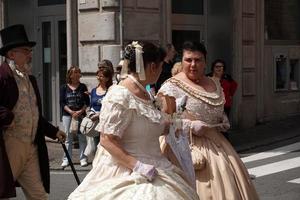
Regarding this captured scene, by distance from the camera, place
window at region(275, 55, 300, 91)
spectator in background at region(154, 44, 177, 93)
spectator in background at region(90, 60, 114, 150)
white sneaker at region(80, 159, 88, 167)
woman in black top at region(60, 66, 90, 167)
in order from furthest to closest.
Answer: window at region(275, 55, 300, 91) < woman in black top at region(60, 66, 90, 167) < white sneaker at region(80, 159, 88, 167) < spectator in background at region(154, 44, 177, 93) < spectator in background at region(90, 60, 114, 150)

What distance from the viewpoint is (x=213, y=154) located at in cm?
512

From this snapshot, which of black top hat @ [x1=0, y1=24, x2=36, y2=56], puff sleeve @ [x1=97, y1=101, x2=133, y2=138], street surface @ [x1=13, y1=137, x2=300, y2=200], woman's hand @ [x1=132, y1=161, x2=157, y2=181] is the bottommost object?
street surface @ [x1=13, y1=137, x2=300, y2=200]

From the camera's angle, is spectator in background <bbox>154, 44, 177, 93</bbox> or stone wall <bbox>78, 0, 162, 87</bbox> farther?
stone wall <bbox>78, 0, 162, 87</bbox>

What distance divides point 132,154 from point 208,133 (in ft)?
4.25

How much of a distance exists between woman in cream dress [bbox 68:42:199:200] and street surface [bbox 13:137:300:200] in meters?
3.82

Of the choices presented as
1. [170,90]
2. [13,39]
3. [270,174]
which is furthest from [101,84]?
[170,90]

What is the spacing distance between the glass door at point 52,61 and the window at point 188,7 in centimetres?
237

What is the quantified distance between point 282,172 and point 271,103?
553 cm

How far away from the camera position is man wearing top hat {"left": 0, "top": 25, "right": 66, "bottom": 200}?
5547 millimetres

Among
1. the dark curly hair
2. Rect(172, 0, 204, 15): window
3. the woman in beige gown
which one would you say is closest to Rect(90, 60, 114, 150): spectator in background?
the dark curly hair

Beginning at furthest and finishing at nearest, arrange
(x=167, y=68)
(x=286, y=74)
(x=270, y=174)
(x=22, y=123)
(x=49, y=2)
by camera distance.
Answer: (x=286, y=74)
(x=49, y=2)
(x=167, y=68)
(x=270, y=174)
(x=22, y=123)

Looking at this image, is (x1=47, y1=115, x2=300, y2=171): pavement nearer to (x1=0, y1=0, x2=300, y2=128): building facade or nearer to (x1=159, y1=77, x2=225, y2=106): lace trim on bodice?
(x1=0, y1=0, x2=300, y2=128): building facade

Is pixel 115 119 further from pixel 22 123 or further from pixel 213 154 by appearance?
pixel 22 123

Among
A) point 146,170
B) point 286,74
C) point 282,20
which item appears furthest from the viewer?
point 282,20
